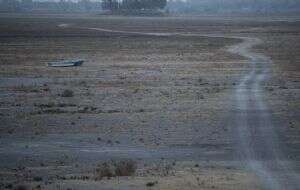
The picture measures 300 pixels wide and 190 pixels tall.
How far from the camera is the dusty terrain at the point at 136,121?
17.4 meters

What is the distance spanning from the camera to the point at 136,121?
2736cm

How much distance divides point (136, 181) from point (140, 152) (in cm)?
440

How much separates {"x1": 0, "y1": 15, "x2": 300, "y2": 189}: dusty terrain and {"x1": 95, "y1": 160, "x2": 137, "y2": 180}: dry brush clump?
6.0 inches

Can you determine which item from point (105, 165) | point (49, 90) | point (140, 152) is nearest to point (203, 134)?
point (140, 152)

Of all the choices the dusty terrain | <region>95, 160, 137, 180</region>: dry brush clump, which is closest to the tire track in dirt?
the dusty terrain

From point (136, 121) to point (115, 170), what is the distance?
988 cm

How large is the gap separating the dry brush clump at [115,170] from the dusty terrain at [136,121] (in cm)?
15

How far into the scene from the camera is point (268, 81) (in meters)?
41.7

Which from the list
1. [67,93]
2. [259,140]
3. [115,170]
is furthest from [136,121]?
[115,170]

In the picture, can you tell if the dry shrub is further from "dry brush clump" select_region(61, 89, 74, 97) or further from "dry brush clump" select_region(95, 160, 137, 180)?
"dry brush clump" select_region(95, 160, 137, 180)

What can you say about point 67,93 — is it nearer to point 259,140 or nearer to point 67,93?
point 67,93

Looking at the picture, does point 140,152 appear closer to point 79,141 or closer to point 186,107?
point 79,141

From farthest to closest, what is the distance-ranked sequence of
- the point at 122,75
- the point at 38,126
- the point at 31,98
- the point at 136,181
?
the point at 122,75, the point at 31,98, the point at 38,126, the point at 136,181

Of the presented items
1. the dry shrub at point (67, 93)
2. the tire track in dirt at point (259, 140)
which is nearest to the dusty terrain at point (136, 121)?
the dry shrub at point (67, 93)
